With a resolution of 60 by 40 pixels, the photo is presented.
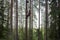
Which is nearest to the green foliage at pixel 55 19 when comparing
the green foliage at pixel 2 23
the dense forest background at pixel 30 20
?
the dense forest background at pixel 30 20

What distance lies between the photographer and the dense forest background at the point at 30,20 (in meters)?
1.39

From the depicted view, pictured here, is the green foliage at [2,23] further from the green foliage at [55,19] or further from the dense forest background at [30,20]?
the green foliage at [55,19]

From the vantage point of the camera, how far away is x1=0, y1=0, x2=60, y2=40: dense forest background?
1389mm

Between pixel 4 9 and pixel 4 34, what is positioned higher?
pixel 4 9

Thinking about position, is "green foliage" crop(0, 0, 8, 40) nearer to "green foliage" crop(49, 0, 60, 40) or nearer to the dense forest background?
the dense forest background

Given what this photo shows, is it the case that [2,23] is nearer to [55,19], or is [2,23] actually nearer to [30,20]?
[30,20]

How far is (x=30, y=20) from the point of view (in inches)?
Answer: 55.4

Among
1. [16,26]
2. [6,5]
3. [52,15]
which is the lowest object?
[16,26]

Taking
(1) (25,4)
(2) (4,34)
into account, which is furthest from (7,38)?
(1) (25,4)

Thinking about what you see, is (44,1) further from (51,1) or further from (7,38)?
(7,38)

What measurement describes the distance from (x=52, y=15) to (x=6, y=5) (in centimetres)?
49

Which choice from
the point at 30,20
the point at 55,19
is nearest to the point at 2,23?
the point at 30,20

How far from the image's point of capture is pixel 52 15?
4.71 feet

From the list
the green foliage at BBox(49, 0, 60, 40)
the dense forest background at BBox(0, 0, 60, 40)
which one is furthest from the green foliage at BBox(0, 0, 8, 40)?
the green foliage at BBox(49, 0, 60, 40)
